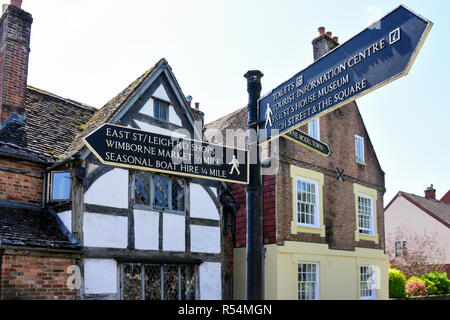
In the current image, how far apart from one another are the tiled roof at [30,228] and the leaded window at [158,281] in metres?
1.76

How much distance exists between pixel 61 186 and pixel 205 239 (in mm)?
4346

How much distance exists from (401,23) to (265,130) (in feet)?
5.46

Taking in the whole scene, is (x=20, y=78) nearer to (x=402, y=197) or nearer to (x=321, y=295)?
(x=321, y=295)

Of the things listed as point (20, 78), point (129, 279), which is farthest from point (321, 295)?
point (20, 78)

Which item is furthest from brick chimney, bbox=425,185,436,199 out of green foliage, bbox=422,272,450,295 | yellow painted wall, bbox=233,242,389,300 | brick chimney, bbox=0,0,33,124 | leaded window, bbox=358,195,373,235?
brick chimney, bbox=0,0,33,124

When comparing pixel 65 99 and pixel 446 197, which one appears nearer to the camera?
pixel 65 99

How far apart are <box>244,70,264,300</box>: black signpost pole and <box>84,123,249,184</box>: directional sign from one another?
0.47 feet

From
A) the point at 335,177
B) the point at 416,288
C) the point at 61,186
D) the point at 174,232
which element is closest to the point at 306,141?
the point at 61,186

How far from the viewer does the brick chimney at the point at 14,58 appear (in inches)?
468

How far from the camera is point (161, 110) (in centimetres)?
1326

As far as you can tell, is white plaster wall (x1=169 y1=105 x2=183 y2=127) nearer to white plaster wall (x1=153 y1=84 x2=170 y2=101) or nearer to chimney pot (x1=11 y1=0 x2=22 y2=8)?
white plaster wall (x1=153 y1=84 x2=170 y2=101)

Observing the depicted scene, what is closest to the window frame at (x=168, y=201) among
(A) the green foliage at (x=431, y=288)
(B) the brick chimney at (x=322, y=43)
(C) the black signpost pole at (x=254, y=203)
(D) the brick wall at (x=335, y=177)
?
(D) the brick wall at (x=335, y=177)

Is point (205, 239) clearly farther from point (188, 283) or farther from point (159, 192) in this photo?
point (159, 192)

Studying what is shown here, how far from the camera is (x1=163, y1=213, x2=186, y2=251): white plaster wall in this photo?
1227cm
